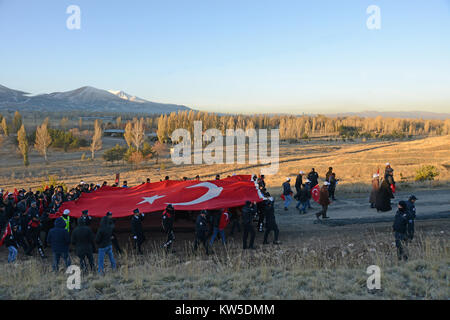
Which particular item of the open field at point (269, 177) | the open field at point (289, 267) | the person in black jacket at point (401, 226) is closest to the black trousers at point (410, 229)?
the open field at point (289, 267)

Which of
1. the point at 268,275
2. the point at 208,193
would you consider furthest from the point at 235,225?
the point at 268,275

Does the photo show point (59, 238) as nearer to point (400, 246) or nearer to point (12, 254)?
point (12, 254)

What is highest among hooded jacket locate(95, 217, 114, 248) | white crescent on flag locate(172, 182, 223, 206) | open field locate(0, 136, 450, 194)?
white crescent on flag locate(172, 182, 223, 206)

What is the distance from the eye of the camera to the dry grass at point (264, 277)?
6871 millimetres

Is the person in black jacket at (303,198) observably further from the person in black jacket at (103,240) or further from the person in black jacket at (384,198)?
the person in black jacket at (103,240)

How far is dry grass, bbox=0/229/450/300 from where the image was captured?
22.5 ft

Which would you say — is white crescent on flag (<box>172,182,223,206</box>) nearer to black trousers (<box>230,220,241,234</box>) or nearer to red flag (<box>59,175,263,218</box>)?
red flag (<box>59,175,263,218</box>)

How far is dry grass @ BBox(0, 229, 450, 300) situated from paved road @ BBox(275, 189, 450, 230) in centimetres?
324

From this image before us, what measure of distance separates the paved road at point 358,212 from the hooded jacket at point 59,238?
8.19 m

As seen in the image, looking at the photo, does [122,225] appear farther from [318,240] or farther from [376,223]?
[376,223]

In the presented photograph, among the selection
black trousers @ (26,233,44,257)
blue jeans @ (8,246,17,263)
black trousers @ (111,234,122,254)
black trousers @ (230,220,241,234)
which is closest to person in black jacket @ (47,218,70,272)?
black trousers @ (111,234,122,254)

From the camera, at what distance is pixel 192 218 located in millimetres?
13609
